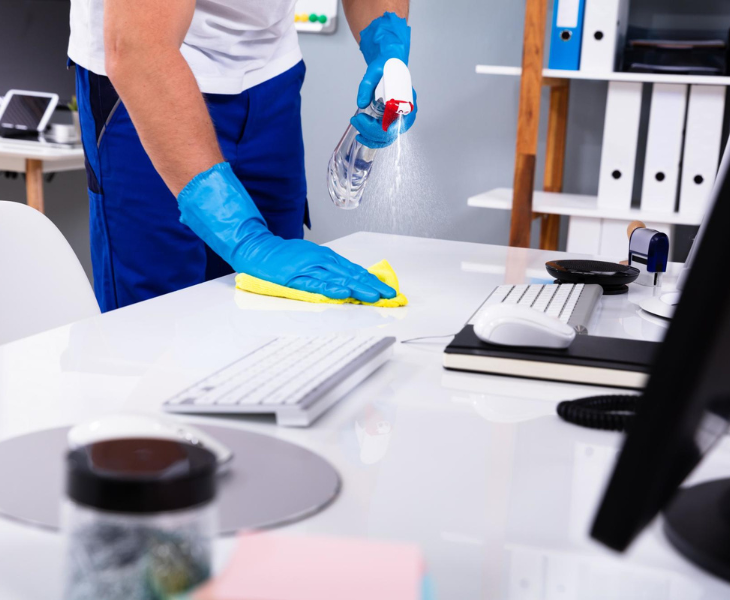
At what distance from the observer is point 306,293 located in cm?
115

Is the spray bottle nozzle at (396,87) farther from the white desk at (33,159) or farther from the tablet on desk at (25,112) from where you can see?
the tablet on desk at (25,112)

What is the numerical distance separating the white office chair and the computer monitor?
0.94 m

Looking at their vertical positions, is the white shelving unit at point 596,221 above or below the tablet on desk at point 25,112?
below

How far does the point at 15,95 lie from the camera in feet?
10.2

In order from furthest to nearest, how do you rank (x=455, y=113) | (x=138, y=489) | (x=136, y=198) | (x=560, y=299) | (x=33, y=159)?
1. (x=455, y=113)
2. (x=33, y=159)
3. (x=136, y=198)
4. (x=560, y=299)
5. (x=138, y=489)

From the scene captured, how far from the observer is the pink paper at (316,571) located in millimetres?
325

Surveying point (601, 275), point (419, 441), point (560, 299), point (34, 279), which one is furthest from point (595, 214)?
point (419, 441)

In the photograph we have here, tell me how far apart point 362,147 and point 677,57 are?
1.23 m

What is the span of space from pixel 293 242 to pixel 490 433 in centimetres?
60

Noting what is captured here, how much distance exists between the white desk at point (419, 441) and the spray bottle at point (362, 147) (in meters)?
0.32

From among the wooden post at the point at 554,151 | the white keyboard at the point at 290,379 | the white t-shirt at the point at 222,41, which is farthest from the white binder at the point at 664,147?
the white keyboard at the point at 290,379

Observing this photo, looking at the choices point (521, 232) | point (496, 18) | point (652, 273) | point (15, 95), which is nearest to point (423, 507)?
point (652, 273)

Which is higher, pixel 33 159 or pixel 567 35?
pixel 567 35

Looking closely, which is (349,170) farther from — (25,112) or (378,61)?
(25,112)
